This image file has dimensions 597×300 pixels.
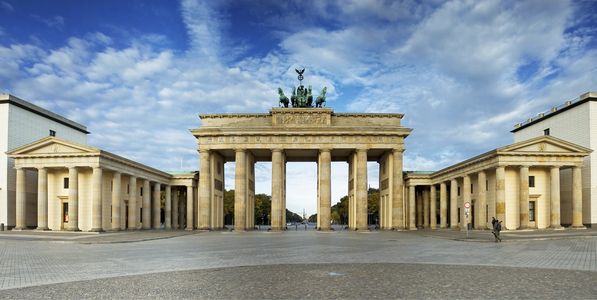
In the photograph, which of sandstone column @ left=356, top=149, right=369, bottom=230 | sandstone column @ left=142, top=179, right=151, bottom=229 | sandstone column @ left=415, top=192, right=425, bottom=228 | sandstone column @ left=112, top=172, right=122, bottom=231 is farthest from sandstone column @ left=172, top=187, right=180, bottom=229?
sandstone column @ left=415, top=192, right=425, bottom=228

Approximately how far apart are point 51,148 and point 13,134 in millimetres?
8685

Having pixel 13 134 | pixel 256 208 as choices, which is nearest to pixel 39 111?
pixel 13 134

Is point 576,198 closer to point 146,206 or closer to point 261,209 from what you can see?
point 146,206

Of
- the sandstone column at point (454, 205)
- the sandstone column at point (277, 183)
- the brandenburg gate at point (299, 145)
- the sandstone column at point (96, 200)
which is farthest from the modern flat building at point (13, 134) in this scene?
the sandstone column at point (454, 205)

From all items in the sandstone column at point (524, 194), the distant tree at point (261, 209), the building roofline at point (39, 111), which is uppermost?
the building roofline at point (39, 111)

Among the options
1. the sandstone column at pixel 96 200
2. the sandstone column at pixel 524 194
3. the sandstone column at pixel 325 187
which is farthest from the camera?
the sandstone column at pixel 325 187

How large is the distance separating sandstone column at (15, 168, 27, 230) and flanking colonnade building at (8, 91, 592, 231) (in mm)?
114

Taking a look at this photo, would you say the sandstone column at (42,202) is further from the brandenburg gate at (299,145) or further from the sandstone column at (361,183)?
the sandstone column at (361,183)

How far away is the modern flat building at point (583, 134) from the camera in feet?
194

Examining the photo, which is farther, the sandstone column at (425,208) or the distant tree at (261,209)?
the distant tree at (261,209)

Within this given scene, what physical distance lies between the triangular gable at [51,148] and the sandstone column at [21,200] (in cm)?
233

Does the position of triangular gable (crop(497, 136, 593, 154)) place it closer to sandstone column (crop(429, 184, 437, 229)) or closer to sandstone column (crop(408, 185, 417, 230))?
sandstone column (crop(408, 185, 417, 230))

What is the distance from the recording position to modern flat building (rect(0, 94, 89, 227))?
61.6 meters

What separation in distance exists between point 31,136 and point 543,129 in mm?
68379
